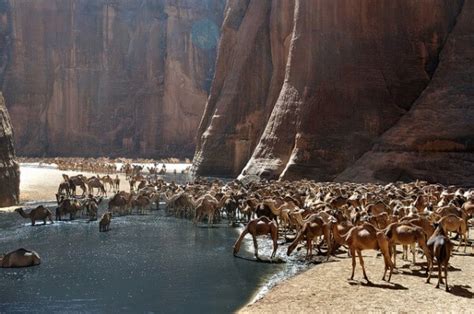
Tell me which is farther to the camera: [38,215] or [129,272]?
[38,215]

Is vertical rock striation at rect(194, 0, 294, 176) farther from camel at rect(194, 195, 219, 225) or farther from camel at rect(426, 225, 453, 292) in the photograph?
camel at rect(426, 225, 453, 292)

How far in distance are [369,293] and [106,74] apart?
105225 mm

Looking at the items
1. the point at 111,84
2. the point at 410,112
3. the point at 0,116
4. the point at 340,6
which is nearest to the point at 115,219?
the point at 0,116

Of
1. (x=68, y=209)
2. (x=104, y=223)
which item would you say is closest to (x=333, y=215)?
(x=104, y=223)

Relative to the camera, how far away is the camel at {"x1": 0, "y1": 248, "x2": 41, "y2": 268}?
16578mm

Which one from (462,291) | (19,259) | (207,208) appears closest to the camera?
(462,291)

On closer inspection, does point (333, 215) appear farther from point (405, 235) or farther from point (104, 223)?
point (104, 223)

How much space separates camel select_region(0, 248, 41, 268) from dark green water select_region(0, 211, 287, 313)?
0.34 m

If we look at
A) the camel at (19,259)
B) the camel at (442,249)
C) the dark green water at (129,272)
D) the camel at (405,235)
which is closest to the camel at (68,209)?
the dark green water at (129,272)

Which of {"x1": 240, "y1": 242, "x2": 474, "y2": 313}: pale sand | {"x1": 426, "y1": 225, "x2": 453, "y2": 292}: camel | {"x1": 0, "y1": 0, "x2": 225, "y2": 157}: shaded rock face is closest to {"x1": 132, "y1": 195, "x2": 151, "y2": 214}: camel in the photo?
{"x1": 240, "y1": 242, "x2": 474, "y2": 313}: pale sand

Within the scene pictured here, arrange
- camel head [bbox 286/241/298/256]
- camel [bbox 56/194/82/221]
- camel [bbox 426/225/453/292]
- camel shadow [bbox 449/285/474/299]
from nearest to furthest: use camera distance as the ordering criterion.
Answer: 1. camel shadow [bbox 449/285/474/299]
2. camel [bbox 426/225/453/292]
3. camel head [bbox 286/241/298/256]
4. camel [bbox 56/194/82/221]

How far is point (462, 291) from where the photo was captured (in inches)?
477

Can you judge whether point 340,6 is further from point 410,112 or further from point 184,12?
point 184,12

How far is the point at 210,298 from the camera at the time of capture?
1347 centimetres
